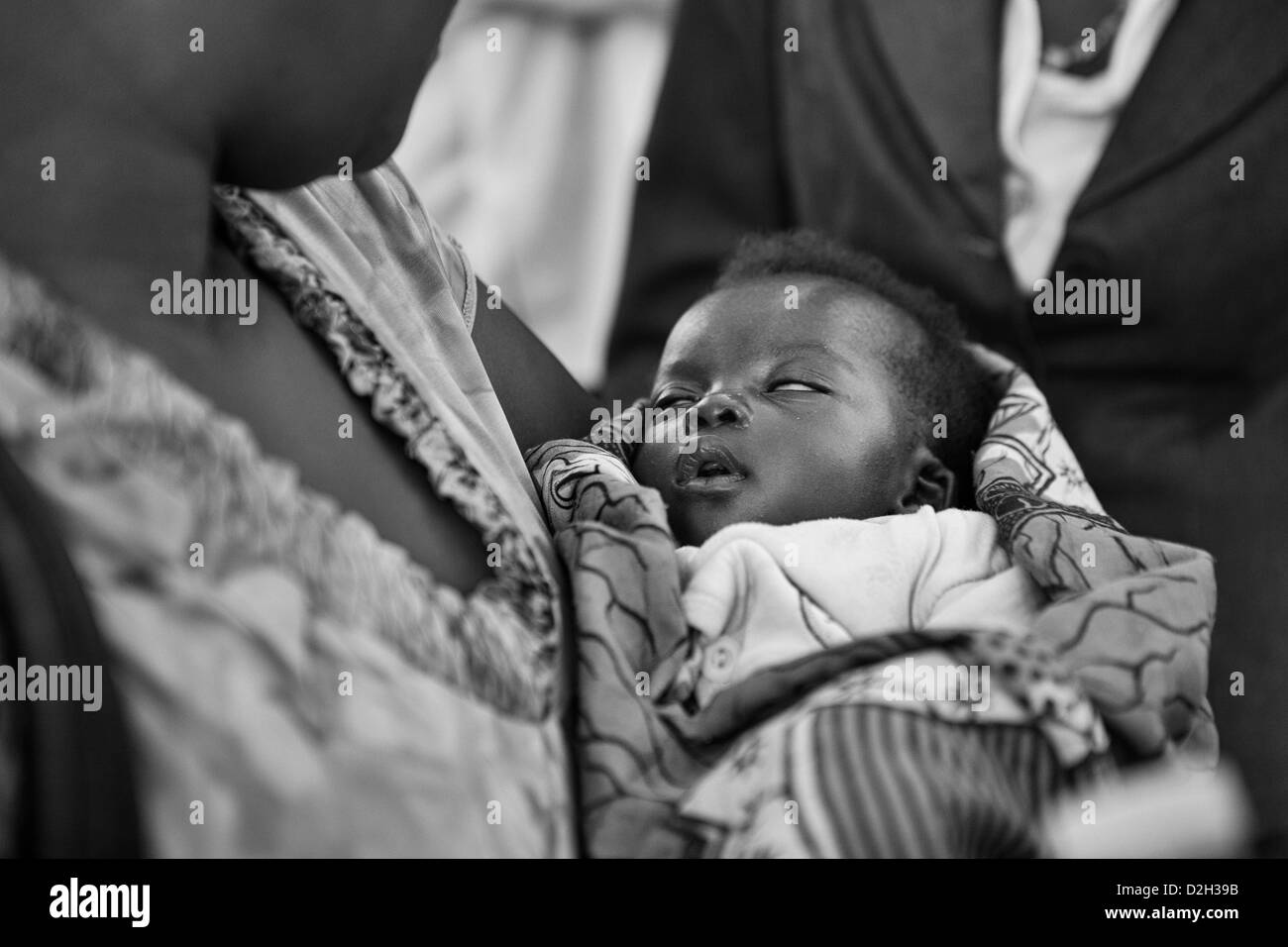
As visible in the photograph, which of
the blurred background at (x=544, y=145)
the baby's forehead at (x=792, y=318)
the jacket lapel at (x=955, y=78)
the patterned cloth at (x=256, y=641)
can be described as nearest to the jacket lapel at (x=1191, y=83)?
the jacket lapel at (x=955, y=78)

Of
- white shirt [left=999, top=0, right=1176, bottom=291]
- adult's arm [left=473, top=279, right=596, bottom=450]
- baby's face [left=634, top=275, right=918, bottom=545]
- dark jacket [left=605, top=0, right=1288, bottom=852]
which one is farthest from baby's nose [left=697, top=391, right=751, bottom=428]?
white shirt [left=999, top=0, right=1176, bottom=291]

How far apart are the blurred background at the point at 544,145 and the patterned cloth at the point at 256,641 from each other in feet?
4.57

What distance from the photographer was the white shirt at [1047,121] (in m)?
1.60

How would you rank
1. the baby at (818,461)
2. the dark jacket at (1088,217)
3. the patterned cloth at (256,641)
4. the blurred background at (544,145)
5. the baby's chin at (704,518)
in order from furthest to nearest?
the blurred background at (544,145) < the dark jacket at (1088,217) < the baby's chin at (704,518) < the baby at (818,461) < the patterned cloth at (256,641)

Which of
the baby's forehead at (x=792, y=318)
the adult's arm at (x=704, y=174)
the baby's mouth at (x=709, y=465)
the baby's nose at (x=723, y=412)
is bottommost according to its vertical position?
the baby's mouth at (x=709, y=465)

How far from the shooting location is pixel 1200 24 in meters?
1.58

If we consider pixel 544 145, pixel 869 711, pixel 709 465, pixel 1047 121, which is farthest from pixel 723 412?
pixel 544 145

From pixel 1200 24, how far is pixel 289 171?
1.21 meters

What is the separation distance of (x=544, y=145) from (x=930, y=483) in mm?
1172

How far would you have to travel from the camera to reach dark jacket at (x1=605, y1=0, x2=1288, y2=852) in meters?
1.46

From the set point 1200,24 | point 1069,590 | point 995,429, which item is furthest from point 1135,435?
point 1069,590

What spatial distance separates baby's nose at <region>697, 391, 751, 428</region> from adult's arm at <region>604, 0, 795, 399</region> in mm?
499

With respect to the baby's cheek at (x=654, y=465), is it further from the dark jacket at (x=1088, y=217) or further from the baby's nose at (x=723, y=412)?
the dark jacket at (x=1088, y=217)

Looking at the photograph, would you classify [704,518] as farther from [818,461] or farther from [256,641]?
[256,641]
